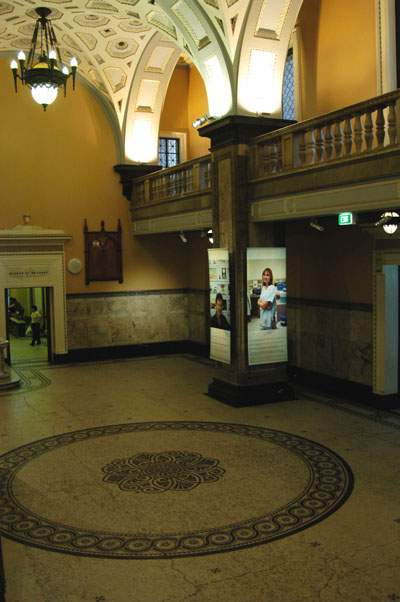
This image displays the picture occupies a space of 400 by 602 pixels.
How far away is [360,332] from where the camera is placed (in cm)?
1058

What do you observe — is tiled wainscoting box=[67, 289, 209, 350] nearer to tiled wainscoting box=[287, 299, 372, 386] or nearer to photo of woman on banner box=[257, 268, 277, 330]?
tiled wainscoting box=[287, 299, 372, 386]

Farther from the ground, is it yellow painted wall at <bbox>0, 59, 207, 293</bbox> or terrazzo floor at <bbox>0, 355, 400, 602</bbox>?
yellow painted wall at <bbox>0, 59, 207, 293</bbox>

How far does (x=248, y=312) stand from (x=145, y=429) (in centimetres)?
270

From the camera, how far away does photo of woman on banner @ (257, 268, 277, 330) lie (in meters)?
10.5

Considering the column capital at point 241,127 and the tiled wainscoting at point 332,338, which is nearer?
the column capital at point 241,127

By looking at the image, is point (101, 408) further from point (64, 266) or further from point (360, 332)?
point (64, 266)

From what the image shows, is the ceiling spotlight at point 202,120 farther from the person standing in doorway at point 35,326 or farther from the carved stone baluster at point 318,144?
the person standing in doorway at point 35,326

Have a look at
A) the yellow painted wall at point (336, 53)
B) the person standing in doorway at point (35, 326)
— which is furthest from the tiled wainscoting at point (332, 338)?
the person standing in doorway at point (35, 326)

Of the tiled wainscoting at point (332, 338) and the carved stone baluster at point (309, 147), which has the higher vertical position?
the carved stone baluster at point (309, 147)

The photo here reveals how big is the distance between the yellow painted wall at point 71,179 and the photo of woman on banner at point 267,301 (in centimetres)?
540

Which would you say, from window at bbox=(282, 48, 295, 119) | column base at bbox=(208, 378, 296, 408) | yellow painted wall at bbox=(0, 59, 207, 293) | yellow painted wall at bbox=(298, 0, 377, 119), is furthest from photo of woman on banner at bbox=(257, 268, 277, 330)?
yellow painted wall at bbox=(0, 59, 207, 293)

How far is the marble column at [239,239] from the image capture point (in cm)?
1042

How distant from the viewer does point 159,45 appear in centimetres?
1392

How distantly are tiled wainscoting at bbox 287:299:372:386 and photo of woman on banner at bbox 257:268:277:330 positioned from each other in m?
1.35
